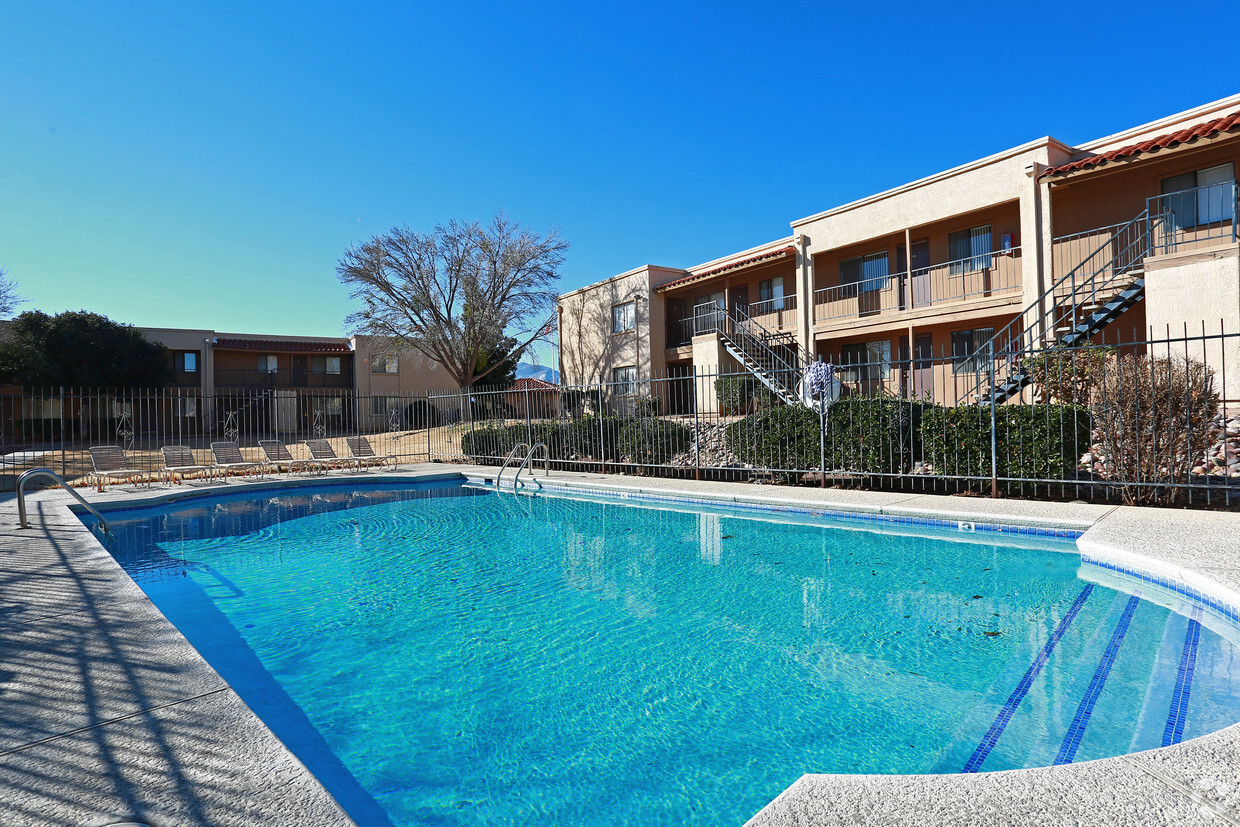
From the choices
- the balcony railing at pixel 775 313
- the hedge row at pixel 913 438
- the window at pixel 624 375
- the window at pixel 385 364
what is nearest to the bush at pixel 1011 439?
the hedge row at pixel 913 438

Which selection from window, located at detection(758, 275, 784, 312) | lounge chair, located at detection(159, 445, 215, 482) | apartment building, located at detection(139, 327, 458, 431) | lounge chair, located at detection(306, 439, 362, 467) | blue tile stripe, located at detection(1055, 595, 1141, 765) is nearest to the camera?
blue tile stripe, located at detection(1055, 595, 1141, 765)

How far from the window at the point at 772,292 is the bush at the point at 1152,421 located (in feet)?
48.6

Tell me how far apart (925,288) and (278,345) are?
110 feet

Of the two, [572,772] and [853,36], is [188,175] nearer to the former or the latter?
[853,36]

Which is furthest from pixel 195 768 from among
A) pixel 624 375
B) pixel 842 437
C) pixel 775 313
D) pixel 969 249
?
pixel 624 375

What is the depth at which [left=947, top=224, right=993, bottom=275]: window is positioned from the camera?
55.2ft

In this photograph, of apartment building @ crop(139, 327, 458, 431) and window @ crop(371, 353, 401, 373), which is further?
window @ crop(371, 353, 401, 373)

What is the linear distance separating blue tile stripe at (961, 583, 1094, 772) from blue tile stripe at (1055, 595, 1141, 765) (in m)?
0.26

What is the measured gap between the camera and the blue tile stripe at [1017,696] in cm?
307

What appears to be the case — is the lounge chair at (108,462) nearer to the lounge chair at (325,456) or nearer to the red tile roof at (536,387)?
the lounge chair at (325,456)

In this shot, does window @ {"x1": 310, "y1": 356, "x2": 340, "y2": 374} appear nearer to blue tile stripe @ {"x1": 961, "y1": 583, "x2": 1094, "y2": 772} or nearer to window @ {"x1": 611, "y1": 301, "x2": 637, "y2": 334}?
window @ {"x1": 611, "y1": 301, "x2": 637, "y2": 334}

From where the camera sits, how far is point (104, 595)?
15.3 ft

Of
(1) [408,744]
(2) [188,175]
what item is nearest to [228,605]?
(1) [408,744]

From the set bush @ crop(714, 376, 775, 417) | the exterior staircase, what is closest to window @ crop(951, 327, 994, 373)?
the exterior staircase
